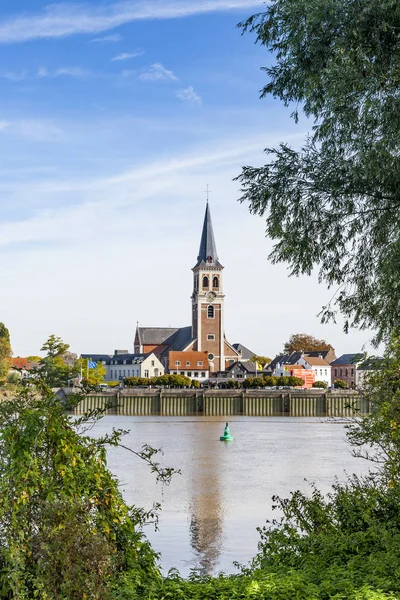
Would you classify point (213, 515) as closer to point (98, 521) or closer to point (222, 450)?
point (98, 521)

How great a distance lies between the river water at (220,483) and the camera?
1744 centimetres

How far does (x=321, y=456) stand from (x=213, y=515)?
25.0m

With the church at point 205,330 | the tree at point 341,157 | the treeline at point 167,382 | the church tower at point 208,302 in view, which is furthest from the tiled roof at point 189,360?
the tree at point 341,157

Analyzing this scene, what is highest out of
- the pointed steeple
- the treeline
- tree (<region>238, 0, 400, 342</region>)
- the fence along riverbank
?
the pointed steeple

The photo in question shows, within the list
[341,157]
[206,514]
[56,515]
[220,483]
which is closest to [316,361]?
[220,483]

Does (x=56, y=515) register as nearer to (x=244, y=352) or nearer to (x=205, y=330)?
(x=205, y=330)

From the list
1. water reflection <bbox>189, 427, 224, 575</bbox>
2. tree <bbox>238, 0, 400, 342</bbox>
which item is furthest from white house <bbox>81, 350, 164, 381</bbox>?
tree <bbox>238, 0, 400, 342</bbox>

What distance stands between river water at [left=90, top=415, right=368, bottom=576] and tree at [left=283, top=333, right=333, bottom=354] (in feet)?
349

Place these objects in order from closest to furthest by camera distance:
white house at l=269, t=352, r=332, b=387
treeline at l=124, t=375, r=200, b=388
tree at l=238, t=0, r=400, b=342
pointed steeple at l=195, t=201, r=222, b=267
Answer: tree at l=238, t=0, r=400, b=342
treeline at l=124, t=375, r=200, b=388
white house at l=269, t=352, r=332, b=387
pointed steeple at l=195, t=201, r=222, b=267

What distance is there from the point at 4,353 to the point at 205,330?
49.3m

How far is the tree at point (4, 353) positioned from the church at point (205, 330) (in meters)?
38.4

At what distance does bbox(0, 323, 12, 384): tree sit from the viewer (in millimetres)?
109475

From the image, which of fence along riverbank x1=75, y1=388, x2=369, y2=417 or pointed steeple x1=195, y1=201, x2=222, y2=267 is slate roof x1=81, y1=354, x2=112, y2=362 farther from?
fence along riverbank x1=75, y1=388, x2=369, y2=417

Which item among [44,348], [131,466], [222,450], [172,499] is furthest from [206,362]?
[172,499]
